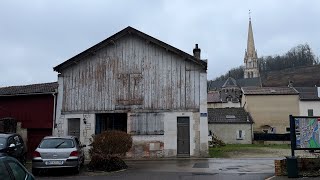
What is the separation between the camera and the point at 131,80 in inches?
1048

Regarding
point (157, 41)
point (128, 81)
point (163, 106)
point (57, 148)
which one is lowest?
point (57, 148)

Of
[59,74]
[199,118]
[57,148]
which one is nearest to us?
[57,148]

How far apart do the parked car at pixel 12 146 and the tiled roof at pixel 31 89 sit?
9181mm

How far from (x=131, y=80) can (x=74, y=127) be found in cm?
490

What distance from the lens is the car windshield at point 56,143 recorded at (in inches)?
638

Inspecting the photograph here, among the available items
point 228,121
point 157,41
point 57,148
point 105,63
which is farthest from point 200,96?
point 228,121

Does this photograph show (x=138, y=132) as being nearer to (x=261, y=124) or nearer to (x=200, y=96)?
(x=200, y=96)

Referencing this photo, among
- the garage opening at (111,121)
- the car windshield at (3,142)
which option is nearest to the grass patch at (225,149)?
the garage opening at (111,121)

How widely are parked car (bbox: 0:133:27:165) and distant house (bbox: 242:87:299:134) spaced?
4601 cm

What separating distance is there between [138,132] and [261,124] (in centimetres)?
3794

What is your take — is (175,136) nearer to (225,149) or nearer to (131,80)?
(131,80)

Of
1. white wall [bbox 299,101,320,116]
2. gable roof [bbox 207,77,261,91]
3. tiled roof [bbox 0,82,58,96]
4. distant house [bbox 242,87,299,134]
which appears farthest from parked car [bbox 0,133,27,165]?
gable roof [bbox 207,77,261,91]

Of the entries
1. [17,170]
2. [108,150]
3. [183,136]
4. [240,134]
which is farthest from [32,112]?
[240,134]

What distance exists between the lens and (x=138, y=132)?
2595 cm
